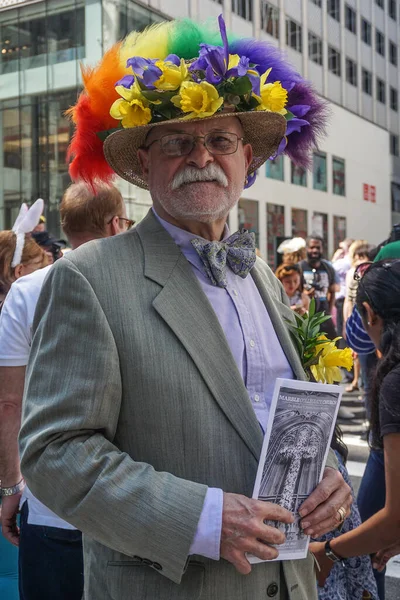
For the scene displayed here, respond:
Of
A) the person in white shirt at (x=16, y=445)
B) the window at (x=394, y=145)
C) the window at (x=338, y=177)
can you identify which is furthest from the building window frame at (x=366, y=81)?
the person in white shirt at (x=16, y=445)

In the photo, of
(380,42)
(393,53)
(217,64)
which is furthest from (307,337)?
(393,53)

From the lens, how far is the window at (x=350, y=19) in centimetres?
3591

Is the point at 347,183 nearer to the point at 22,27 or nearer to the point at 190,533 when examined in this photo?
the point at 22,27

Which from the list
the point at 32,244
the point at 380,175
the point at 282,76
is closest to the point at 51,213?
the point at 32,244

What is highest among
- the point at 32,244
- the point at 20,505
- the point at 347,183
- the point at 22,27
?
the point at 22,27

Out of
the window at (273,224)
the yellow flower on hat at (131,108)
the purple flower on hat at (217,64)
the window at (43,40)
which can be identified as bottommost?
the yellow flower on hat at (131,108)

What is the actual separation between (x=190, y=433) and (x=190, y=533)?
0.82 ft

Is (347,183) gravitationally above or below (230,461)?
above

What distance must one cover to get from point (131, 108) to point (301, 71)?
95.2 ft

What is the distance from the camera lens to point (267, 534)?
66.6 inches

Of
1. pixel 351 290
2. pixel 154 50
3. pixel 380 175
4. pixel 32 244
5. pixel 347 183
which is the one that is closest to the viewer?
pixel 154 50

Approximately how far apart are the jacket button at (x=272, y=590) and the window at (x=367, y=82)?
38533 mm

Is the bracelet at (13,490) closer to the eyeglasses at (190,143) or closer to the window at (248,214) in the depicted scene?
the eyeglasses at (190,143)

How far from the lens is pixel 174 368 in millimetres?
1803
